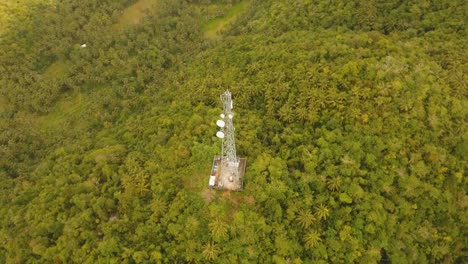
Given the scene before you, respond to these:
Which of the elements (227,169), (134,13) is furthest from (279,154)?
(134,13)

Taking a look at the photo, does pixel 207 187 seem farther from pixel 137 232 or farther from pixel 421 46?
pixel 421 46

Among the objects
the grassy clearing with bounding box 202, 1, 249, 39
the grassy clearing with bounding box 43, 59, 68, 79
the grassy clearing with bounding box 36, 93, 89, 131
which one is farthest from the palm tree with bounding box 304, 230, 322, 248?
the grassy clearing with bounding box 43, 59, 68, 79

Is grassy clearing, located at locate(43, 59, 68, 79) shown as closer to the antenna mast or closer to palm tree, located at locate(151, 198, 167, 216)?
palm tree, located at locate(151, 198, 167, 216)

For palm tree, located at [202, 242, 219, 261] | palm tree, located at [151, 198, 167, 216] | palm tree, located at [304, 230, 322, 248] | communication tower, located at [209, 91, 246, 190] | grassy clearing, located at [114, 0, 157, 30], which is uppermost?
grassy clearing, located at [114, 0, 157, 30]

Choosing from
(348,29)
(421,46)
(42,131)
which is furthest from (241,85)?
(42,131)

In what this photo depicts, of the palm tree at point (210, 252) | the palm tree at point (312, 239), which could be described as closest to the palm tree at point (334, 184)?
the palm tree at point (312, 239)

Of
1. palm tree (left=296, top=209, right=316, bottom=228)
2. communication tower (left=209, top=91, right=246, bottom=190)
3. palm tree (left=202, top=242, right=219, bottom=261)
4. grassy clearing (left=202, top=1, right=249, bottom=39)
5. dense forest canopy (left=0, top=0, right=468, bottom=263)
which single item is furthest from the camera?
grassy clearing (left=202, top=1, right=249, bottom=39)
